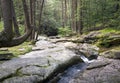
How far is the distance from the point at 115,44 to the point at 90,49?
1.71 metres

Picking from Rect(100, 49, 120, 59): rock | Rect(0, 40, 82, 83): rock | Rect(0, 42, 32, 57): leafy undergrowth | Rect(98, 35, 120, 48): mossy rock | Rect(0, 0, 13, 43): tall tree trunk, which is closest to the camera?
Rect(0, 40, 82, 83): rock

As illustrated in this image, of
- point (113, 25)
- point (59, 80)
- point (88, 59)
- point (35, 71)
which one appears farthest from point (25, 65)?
point (113, 25)

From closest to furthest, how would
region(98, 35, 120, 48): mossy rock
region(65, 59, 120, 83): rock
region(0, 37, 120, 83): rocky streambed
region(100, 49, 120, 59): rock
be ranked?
region(0, 37, 120, 83): rocky streambed < region(65, 59, 120, 83): rock < region(100, 49, 120, 59): rock < region(98, 35, 120, 48): mossy rock

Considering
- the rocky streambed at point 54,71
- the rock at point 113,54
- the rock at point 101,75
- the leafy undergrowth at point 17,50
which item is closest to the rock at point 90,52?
the rock at point 113,54

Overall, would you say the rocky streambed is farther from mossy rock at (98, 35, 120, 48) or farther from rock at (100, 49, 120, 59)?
mossy rock at (98, 35, 120, 48)

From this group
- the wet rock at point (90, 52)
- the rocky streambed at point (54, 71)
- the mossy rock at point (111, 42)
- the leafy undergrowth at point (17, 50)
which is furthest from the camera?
the mossy rock at point (111, 42)

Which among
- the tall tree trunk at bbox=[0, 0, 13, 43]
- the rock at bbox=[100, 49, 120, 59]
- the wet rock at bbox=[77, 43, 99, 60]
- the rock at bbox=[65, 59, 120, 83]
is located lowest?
the wet rock at bbox=[77, 43, 99, 60]

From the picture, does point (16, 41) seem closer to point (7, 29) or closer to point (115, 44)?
point (7, 29)

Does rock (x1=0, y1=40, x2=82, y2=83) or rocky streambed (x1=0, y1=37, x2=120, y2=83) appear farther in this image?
rocky streambed (x1=0, y1=37, x2=120, y2=83)

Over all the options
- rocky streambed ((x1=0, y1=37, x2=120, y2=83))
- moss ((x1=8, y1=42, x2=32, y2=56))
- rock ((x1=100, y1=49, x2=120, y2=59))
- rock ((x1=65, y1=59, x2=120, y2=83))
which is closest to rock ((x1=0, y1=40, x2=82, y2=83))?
rocky streambed ((x1=0, y1=37, x2=120, y2=83))

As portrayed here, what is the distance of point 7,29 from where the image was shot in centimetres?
816

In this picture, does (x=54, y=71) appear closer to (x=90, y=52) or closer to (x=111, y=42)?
(x=90, y=52)

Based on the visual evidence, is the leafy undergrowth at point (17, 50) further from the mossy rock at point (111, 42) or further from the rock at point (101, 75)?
the mossy rock at point (111, 42)

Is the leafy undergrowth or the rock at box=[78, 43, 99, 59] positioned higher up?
the leafy undergrowth
